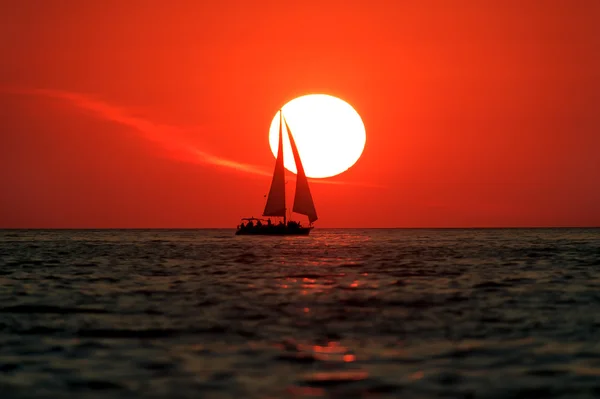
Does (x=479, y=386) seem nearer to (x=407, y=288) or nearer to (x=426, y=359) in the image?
(x=426, y=359)

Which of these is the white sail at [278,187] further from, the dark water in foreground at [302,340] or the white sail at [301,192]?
the dark water in foreground at [302,340]

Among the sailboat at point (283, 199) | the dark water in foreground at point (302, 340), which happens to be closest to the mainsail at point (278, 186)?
the sailboat at point (283, 199)

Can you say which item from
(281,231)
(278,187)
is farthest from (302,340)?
(281,231)

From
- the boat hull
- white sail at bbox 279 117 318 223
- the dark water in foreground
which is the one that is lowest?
the dark water in foreground

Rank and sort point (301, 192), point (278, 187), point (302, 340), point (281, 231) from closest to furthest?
point (302, 340), point (301, 192), point (278, 187), point (281, 231)

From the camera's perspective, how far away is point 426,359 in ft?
55.6

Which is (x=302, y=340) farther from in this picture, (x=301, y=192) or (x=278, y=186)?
(x=278, y=186)

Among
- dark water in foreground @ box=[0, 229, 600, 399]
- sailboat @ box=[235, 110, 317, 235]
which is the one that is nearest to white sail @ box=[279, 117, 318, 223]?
sailboat @ box=[235, 110, 317, 235]

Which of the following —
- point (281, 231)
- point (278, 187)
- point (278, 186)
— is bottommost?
point (281, 231)

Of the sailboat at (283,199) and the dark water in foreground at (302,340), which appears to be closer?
the dark water in foreground at (302,340)

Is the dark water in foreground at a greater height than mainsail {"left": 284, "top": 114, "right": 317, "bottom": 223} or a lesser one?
lesser

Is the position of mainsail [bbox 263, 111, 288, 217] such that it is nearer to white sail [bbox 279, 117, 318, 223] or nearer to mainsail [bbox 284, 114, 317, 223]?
mainsail [bbox 284, 114, 317, 223]

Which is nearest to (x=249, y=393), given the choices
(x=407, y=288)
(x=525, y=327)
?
(x=525, y=327)

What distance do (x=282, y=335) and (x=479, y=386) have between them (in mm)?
7211
